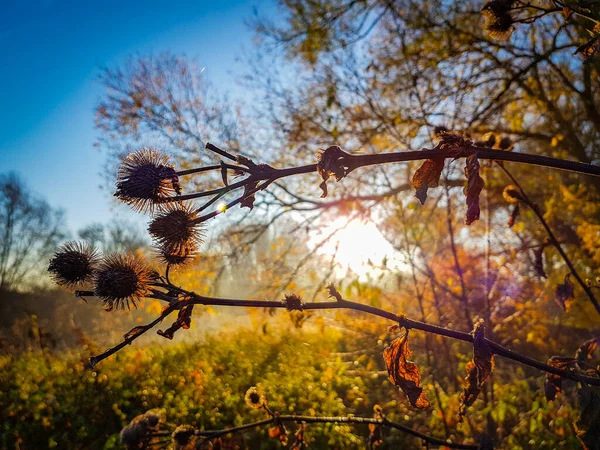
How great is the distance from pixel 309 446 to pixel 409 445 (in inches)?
56.1

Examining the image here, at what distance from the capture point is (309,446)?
4.29 metres

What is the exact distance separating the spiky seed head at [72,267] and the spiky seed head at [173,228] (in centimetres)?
33

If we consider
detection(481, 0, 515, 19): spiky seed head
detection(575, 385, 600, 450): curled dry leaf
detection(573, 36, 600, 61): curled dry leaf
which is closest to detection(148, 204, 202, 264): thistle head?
detection(575, 385, 600, 450): curled dry leaf

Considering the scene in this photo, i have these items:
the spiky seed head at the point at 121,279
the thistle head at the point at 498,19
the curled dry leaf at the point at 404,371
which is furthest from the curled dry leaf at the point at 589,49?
the spiky seed head at the point at 121,279

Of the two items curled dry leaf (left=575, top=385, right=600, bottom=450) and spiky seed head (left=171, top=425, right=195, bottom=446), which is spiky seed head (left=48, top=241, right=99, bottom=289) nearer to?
spiky seed head (left=171, top=425, right=195, bottom=446)

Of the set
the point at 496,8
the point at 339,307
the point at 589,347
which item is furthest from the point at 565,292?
the point at 339,307

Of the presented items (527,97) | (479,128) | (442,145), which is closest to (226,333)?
(479,128)

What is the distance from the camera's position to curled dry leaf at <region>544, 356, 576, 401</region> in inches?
54.4

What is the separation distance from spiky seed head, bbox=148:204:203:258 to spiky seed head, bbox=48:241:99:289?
332 millimetres

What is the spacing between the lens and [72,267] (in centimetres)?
131

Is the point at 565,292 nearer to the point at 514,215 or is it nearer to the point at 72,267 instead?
the point at 514,215

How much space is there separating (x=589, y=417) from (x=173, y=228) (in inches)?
58.5

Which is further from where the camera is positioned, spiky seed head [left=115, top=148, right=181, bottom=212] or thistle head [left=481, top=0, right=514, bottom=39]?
thistle head [left=481, top=0, right=514, bottom=39]

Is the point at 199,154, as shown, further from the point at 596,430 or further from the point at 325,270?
the point at 596,430
